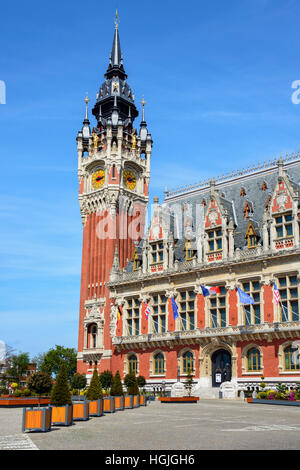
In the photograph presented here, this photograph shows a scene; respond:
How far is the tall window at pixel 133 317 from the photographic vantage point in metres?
56.7

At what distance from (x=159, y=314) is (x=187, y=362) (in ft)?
19.2

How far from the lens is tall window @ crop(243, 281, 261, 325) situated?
153ft

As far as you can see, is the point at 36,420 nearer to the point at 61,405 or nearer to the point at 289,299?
the point at 61,405

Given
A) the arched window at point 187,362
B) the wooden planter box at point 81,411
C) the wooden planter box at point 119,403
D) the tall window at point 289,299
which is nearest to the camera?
the wooden planter box at point 81,411

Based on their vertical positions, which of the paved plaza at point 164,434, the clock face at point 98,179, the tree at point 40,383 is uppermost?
the clock face at point 98,179

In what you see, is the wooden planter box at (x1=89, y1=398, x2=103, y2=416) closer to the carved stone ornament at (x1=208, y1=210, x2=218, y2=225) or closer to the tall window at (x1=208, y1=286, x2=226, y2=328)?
the tall window at (x1=208, y1=286, x2=226, y2=328)

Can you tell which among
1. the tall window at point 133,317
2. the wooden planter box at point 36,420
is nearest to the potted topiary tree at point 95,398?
the wooden planter box at point 36,420

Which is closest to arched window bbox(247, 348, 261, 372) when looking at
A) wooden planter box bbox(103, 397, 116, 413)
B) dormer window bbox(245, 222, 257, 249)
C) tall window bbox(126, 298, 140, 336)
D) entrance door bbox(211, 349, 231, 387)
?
entrance door bbox(211, 349, 231, 387)

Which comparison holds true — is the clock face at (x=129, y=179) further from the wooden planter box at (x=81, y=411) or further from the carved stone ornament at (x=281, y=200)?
the wooden planter box at (x=81, y=411)

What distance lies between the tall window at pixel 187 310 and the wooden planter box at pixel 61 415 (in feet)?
101

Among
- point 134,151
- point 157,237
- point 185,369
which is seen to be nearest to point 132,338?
point 185,369

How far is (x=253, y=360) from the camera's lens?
46438mm

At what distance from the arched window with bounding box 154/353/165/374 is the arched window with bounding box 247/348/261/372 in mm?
10088

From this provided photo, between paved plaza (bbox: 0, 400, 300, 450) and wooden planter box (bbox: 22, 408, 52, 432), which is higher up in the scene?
wooden planter box (bbox: 22, 408, 52, 432)
